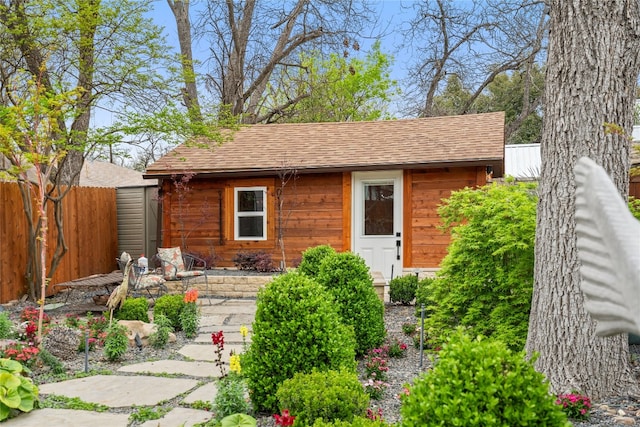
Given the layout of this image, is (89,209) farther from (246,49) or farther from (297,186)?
(246,49)

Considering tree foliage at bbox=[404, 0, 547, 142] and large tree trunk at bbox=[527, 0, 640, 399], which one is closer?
large tree trunk at bbox=[527, 0, 640, 399]

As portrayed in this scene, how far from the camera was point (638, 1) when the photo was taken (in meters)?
3.99

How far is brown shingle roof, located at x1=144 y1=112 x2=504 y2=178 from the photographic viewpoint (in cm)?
1085

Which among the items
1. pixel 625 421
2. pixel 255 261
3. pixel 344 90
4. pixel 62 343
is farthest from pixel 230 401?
pixel 344 90

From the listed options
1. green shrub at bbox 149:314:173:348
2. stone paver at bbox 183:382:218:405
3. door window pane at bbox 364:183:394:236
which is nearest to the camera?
stone paver at bbox 183:382:218:405

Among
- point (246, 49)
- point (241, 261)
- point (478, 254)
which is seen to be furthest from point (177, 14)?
point (478, 254)

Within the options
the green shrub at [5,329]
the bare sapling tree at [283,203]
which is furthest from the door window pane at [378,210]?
the green shrub at [5,329]

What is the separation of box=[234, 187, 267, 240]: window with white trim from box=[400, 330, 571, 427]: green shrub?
32.9ft

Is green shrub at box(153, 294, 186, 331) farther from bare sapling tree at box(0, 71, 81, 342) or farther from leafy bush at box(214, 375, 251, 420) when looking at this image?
leafy bush at box(214, 375, 251, 420)

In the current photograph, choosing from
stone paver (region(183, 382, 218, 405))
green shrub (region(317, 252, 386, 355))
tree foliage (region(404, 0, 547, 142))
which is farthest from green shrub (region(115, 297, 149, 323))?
tree foliage (region(404, 0, 547, 142))

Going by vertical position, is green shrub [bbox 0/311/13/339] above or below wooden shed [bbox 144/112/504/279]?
below

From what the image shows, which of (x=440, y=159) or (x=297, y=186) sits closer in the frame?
(x=440, y=159)

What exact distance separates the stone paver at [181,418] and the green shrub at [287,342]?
14.1 inches

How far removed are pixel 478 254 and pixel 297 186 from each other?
6.98 metres
